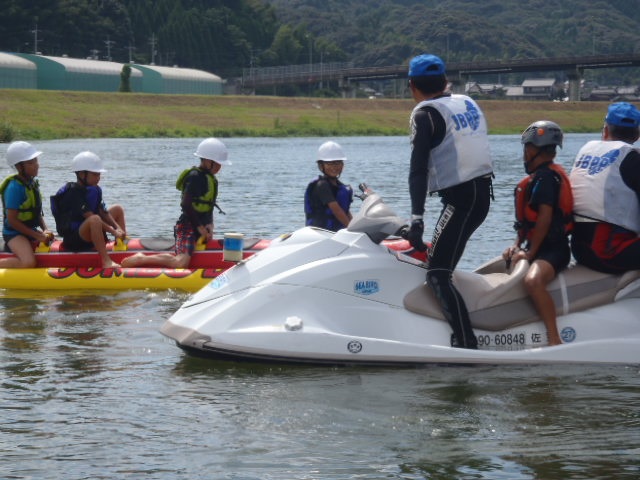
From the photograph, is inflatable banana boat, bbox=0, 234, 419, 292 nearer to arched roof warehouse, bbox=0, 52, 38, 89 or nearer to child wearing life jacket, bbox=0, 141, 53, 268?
child wearing life jacket, bbox=0, 141, 53, 268

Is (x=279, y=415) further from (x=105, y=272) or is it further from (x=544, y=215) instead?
(x=105, y=272)

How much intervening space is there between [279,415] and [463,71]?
126 metres

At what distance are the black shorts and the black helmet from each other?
5.96 metres

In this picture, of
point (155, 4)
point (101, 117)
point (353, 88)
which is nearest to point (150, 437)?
point (101, 117)

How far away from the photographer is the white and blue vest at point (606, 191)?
7438mm

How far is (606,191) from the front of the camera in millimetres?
7445

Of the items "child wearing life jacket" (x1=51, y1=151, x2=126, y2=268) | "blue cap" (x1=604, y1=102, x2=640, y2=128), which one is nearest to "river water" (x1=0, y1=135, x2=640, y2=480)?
"blue cap" (x1=604, y1=102, x2=640, y2=128)

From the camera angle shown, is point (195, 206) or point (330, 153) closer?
point (330, 153)

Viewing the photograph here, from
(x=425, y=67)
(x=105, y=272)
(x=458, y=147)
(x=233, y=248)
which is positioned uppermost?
(x=425, y=67)

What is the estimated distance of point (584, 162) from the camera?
759cm

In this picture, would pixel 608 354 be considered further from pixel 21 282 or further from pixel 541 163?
pixel 21 282

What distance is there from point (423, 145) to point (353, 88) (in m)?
135

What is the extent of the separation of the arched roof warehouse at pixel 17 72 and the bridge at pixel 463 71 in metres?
43.4

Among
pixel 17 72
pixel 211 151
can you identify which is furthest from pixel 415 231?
pixel 17 72
